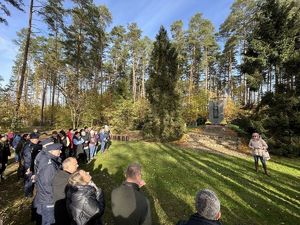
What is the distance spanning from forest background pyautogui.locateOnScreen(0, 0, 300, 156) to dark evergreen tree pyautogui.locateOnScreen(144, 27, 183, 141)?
85 millimetres

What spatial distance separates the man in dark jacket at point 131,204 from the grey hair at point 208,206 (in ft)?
2.49

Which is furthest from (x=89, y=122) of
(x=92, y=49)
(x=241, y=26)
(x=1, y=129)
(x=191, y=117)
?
(x=241, y=26)

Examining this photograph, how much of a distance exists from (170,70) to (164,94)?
7.44ft

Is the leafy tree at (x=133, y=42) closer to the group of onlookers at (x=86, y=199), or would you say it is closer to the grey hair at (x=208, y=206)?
the group of onlookers at (x=86, y=199)

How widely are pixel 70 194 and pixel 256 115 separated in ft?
63.1

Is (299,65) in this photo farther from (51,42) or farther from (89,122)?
(51,42)

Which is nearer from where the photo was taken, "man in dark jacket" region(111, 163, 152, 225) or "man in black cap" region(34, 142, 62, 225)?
"man in dark jacket" region(111, 163, 152, 225)

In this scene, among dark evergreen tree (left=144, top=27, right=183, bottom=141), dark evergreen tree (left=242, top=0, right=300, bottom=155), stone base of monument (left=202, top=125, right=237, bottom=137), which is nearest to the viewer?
dark evergreen tree (left=242, top=0, right=300, bottom=155)

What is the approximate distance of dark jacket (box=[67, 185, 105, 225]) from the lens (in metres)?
3.57

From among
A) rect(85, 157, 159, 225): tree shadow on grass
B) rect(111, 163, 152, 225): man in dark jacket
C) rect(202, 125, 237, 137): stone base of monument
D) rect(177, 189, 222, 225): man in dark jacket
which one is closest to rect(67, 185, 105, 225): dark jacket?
rect(111, 163, 152, 225): man in dark jacket

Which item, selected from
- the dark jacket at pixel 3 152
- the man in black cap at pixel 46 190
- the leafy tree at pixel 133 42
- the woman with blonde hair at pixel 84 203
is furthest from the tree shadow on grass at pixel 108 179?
the leafy tree at pixel 133 42

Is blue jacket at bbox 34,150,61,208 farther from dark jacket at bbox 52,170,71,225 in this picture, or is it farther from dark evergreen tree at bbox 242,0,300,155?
dark evergreen tree at bbox 242,0,300,155

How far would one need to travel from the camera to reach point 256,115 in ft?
67.3

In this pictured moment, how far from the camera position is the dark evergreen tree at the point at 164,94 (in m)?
22.2
